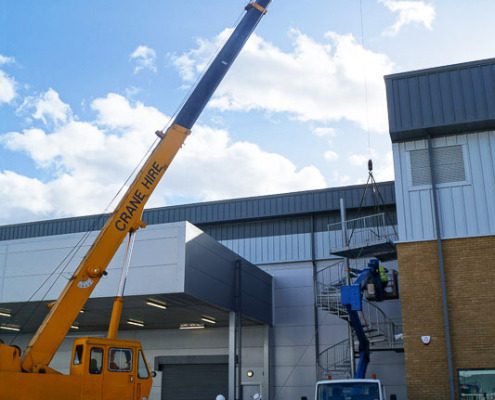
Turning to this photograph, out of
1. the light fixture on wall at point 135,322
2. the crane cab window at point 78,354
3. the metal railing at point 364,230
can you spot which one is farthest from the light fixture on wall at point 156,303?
the crane cab window at point 78,354

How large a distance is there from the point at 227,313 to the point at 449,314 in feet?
37.4

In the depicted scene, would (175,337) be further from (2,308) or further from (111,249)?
(111,249)

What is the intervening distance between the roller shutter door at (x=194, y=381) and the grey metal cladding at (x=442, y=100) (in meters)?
16.7

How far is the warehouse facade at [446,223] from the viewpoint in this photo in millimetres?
19761

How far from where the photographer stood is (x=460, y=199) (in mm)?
21219

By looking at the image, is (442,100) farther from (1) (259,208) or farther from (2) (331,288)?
(1) (259,208)

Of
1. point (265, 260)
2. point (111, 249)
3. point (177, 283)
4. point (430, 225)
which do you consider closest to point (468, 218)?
point (430, 225)

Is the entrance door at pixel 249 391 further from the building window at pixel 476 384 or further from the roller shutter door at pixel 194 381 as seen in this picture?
the building window at pixel 476 384

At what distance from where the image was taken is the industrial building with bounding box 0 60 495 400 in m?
20.3

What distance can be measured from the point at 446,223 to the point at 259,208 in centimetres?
1494

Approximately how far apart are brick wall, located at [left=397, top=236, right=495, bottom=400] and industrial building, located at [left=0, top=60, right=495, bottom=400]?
0.03 meters

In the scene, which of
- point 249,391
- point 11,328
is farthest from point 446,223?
point 11,328

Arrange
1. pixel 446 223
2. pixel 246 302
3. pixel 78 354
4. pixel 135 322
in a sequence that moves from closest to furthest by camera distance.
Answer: pixel 78 354, pixel 446 223, pixel 246 302, pixel 135 322

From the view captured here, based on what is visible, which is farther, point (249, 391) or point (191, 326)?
point (191, 326)
